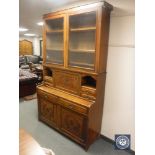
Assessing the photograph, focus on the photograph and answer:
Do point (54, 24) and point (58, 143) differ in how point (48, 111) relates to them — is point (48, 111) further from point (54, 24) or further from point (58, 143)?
point (54, 24)

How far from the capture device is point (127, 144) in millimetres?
2393

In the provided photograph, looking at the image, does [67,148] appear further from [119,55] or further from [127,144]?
[119,55]

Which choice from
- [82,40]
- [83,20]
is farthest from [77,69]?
[83,20]

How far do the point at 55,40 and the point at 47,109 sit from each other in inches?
50.8

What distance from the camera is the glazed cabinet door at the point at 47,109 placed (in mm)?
2832

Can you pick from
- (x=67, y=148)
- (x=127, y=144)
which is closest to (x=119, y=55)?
(x=127, y=144)

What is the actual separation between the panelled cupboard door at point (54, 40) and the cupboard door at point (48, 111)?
0.73 meters

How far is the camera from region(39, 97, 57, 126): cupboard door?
2.85m

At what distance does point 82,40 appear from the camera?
8.61 feet

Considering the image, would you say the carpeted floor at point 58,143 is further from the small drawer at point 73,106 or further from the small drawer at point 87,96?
the small drawer at point 87,96

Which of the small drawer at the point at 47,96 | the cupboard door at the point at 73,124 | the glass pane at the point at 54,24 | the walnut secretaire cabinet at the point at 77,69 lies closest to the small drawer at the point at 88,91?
the walnut secretaire cabinet at the point at 77,69
